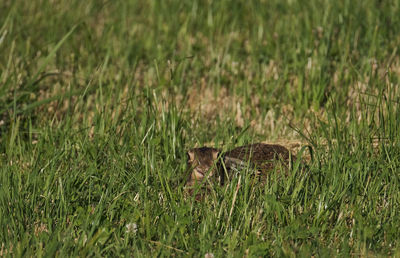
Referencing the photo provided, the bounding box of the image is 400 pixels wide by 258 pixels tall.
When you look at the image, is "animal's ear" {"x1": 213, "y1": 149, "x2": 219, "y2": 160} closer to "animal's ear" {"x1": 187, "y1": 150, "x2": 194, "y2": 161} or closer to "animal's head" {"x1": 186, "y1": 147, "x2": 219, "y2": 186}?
"animal's head" {"x1": 186, "y1": 147, "x2": 219, "y2": 186}

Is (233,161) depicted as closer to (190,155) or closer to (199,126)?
(190,155)

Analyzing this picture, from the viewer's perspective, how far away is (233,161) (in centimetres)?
445

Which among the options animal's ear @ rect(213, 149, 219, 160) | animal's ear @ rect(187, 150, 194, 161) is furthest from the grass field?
animal's ear @ rect(213, 149, 219, 160)

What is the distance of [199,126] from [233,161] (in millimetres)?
1033

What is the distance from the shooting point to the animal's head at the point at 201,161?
4.46 meters

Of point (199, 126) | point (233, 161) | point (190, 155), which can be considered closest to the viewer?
point (233, 161)

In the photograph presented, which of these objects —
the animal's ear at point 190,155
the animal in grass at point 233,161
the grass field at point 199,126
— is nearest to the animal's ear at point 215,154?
the animal in grass at point 233,161

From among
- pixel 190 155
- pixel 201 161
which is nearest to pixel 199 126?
pixel 190 155

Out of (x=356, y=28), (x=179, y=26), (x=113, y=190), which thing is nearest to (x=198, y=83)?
(x=179, y=26)

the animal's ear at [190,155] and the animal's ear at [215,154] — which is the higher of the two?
the animal's ear at [215,154]

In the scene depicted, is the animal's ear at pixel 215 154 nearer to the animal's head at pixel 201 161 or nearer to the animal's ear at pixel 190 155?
the animal's head at pixel 201 161

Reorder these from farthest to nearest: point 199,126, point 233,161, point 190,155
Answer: point 199,126, point 190,155, point 233,161

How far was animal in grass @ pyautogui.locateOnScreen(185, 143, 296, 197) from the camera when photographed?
4.40 m

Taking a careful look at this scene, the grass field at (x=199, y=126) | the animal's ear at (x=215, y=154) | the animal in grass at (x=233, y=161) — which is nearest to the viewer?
Result: the grass field at (x=199, y=126)
